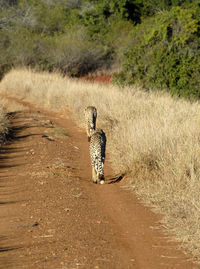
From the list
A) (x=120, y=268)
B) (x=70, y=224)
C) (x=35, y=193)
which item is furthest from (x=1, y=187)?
(x=120, y=268)

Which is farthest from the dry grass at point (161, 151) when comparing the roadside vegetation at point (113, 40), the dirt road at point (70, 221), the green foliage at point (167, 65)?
the roadside vegetation at point (113, 40)

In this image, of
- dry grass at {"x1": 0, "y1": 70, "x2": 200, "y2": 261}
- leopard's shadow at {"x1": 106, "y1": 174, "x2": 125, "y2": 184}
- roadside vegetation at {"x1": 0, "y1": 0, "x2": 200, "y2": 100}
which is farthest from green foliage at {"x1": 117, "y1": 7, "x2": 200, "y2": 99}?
leopard's shadow at {"x1": 106, "y1": 174, "x2": 125, "y2": 184}

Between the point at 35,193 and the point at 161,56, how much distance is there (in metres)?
12.7

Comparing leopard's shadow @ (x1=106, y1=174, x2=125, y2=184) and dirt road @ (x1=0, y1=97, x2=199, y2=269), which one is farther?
leopard's shadow @ (x1=106, y1=174, x2=125, y2=184)

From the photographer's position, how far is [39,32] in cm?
3909

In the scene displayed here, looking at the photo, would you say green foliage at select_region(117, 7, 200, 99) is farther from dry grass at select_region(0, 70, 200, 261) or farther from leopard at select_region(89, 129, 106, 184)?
leopard at select_region(89, 129, 106, 184)

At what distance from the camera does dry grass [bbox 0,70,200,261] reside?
627 cm

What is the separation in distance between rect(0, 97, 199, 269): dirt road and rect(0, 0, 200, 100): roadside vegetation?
9.27m

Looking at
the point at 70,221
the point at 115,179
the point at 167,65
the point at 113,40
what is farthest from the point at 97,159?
the point at 113,40

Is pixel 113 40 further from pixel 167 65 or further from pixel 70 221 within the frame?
Answer: pixel 70 221

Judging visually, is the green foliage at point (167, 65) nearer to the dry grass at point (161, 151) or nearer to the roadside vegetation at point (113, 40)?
the roadside vegetation at point (113, 40)

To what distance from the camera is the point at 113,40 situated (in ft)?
118

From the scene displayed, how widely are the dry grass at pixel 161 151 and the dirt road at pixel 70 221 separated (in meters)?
0.27

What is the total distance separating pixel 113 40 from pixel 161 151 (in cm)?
2864
